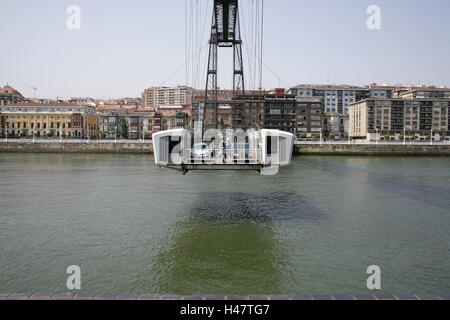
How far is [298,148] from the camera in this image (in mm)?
70250

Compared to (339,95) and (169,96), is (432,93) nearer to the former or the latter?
(339,95)

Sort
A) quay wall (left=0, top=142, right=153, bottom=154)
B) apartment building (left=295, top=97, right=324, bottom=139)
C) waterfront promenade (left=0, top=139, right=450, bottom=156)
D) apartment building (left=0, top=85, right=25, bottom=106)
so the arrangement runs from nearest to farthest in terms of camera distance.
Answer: waterfront promenade (left=0, top=139, right=450, bottom=156)
quay wall (left=0, top=142, right=153, bottom=154)
apartment building (left=295, top=97, right=324, bottom=139)
apartment building (left=0, top=85, right=25, bottom=106)

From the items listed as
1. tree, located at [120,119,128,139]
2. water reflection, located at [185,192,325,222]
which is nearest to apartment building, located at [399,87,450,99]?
tree, located at [120,119,128,139]

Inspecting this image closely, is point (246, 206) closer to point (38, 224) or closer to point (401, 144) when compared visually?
point (38, 224)

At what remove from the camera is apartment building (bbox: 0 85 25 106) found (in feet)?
420

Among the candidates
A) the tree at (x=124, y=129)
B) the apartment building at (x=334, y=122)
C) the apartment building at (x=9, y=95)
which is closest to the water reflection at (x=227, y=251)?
the tree at (x=124, y=129)

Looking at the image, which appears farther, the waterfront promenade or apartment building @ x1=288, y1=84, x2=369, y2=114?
apartment building @ x1=288, y1=84, x2=369, y2=114

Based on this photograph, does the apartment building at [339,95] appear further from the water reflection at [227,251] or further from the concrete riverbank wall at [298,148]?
the water reflection at [227,251]

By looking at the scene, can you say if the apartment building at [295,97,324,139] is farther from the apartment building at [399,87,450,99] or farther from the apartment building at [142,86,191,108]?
the apartment building at [142,86,191,108]

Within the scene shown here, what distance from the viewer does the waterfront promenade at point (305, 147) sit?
69.5 m

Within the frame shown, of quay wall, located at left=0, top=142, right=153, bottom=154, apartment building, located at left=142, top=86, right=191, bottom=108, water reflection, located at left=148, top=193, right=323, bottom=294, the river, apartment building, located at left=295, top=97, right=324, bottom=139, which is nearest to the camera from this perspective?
water reflection, located at left=148, top=193, right=323, bottom=294

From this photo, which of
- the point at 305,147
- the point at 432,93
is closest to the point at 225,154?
the point at 305,147

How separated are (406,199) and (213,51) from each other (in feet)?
50.7

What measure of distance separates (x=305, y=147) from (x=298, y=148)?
1.45 meters
